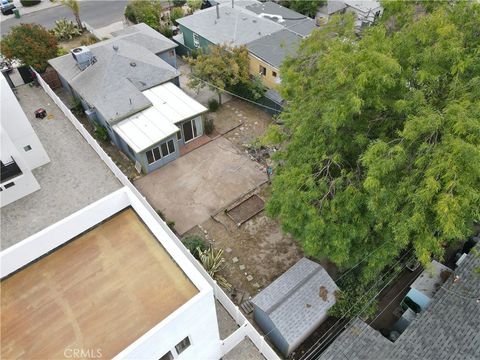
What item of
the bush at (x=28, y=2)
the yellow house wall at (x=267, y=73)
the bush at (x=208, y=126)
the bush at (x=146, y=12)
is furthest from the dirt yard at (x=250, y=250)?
the bush at (x=28, y=2)

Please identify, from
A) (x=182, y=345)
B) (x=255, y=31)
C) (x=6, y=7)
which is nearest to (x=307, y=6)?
(x=255, y=31)

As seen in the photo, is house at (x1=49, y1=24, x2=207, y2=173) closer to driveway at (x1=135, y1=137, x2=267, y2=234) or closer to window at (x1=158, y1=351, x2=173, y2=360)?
driveway at (x1=135, y1=137, x2=267, y2=234)

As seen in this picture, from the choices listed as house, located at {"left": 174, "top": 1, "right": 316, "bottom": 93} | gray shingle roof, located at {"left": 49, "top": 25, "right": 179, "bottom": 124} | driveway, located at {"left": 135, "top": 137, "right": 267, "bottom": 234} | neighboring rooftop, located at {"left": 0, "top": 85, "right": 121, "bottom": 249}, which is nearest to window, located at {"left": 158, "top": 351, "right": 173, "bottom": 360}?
driveway, located at {"left": 135, "top": 137, "right": 267, "bottom": 234}

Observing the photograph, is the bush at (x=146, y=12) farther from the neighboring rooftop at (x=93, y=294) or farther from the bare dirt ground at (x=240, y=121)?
the neighboring rooftop at (x=93, y=294)

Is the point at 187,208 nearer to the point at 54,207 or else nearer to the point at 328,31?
the point at 54,207

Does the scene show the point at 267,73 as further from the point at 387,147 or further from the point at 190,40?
the point at 387,147

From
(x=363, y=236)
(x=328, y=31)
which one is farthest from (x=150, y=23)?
(x=363, y=236)

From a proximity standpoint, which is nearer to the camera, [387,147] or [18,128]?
[387,147]
